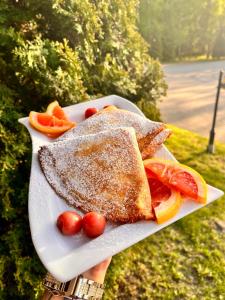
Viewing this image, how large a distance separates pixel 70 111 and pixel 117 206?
1266 millimetres

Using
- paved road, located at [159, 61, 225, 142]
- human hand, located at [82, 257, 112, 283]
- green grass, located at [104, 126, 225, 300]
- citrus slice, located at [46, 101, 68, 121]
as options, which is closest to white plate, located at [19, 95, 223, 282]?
human hand, located at [82, 257, 112, 283]

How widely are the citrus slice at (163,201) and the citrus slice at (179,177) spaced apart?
47 millimetres

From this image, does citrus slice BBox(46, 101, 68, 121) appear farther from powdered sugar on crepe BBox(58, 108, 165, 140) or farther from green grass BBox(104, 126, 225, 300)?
green grass BBox(104, 126, 225, 300)

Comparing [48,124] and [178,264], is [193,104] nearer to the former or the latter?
[178,264]

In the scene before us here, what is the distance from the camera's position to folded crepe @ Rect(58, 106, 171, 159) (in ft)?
10.0

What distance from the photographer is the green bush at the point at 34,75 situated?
357cm

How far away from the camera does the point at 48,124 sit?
→ 124 inches

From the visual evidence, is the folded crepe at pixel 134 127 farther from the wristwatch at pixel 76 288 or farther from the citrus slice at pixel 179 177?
the wristwatch at pixel 76 288

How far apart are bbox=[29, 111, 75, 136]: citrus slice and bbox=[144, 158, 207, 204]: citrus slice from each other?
0.76 m

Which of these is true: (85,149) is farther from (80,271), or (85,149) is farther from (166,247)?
(166,247)

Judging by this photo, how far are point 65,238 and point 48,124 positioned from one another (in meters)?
1.20

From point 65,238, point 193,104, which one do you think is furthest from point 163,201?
point 193,104

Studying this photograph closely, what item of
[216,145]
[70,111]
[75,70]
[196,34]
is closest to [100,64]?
[75,70]

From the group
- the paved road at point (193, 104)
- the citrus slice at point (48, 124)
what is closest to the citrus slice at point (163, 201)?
the citrus slice at point (48, 124)
